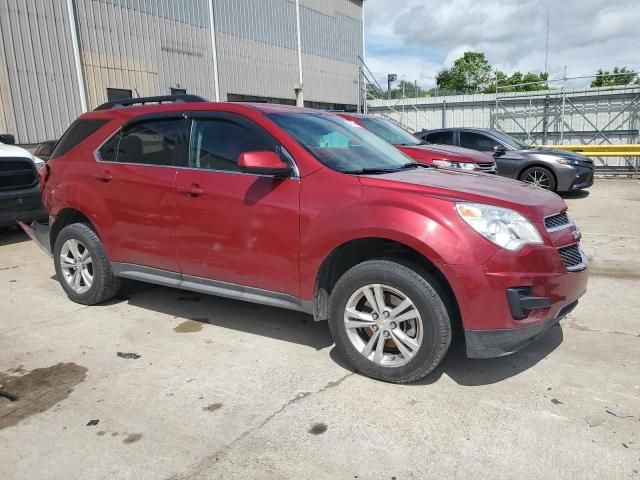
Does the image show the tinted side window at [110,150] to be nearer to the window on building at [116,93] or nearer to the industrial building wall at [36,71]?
the industrial building wall at [36,71]

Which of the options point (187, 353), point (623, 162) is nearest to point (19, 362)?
point (187, 353)

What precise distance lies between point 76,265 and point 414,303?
3377 millimetres

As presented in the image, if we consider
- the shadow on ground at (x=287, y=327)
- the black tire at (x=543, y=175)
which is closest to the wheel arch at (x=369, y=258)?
the shadow on ground at (x=287, y=327)

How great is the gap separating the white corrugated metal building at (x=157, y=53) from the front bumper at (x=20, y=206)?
5.15 m

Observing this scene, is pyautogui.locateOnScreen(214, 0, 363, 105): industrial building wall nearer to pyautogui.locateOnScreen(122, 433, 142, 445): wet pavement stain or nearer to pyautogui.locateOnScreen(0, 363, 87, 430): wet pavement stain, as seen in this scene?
pyautogui.locateOnScreen(0, 363, 87, 430): wet pavement stain

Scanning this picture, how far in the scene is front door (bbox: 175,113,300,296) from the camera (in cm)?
351

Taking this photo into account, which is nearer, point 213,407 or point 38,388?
point 213,407

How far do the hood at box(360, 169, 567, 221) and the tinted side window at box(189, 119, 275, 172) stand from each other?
95cm

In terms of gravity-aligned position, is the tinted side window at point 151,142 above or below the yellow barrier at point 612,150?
above

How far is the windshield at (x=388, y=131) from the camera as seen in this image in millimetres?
8219

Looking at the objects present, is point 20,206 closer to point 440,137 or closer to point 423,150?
point 423,150

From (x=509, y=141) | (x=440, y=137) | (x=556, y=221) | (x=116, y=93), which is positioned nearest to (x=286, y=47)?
(x=116, y=93)

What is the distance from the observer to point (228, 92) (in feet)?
59.3

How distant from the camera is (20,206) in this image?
7348mm
